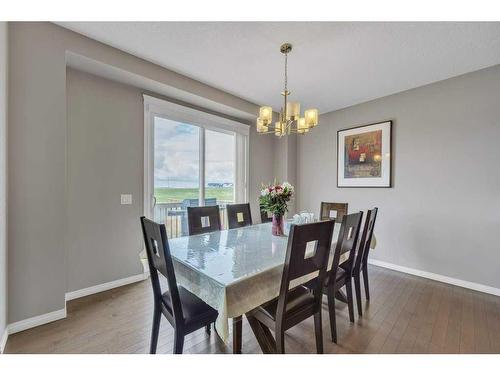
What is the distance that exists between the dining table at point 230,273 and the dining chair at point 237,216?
66cm

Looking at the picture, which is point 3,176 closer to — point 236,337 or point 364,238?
point 236,337

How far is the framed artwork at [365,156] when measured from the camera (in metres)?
3.31

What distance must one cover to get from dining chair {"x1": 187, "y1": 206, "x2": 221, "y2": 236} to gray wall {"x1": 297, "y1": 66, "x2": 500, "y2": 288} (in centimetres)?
253

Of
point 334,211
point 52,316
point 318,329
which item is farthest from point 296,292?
point 52,316

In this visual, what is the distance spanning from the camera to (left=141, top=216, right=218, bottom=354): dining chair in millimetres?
1221

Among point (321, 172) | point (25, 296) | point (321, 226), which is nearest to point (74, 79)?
point (25, 296)

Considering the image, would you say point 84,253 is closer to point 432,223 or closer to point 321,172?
point 321,172

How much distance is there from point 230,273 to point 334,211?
2156mm

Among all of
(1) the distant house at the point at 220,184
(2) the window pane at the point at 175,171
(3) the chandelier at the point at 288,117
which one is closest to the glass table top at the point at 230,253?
(3) the chandelier at the point at 288,117

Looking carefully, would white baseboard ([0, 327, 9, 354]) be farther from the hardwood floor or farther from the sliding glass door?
the sliding glass door

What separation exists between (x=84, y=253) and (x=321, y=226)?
8.25 ft

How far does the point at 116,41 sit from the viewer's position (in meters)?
2.14

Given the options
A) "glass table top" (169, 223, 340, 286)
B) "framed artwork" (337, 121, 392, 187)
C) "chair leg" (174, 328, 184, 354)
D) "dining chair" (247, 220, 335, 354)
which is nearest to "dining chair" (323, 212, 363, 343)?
"dining chair" (247, 220, 335, 354)

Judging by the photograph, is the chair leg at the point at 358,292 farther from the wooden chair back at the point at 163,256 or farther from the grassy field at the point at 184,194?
the grassy field at the point at 184,194
